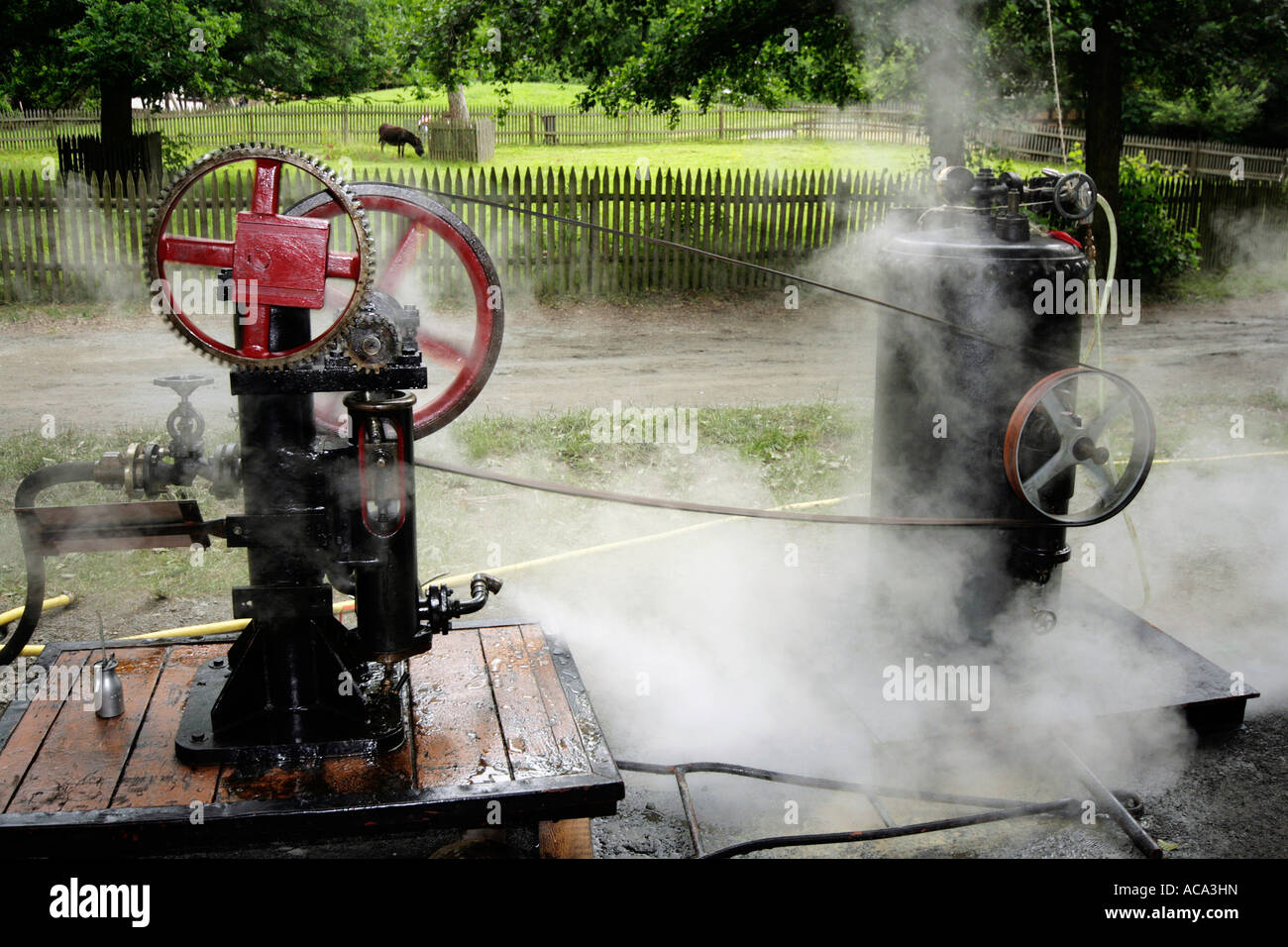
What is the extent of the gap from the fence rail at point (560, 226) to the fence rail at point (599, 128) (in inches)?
477

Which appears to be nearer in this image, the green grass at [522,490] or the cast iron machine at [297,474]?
the cast iron machine at [297,474]

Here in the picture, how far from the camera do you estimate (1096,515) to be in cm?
349

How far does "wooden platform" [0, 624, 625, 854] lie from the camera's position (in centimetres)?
252

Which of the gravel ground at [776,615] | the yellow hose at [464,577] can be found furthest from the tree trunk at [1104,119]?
the yellow hose at [464,577]

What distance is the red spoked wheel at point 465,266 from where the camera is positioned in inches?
112

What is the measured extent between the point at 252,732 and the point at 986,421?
7.99 feet

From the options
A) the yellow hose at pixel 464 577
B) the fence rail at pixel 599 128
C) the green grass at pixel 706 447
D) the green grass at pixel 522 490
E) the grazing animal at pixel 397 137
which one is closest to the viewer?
the yellow hose at pixel 464 577

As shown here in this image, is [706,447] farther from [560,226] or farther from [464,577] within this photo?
[560,226]

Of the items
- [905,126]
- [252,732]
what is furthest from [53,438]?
[905,126]

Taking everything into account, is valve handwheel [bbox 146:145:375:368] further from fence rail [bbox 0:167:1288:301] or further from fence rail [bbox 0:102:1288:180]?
fence rail [bbox 0:102:1288:180]

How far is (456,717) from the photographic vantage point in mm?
3041

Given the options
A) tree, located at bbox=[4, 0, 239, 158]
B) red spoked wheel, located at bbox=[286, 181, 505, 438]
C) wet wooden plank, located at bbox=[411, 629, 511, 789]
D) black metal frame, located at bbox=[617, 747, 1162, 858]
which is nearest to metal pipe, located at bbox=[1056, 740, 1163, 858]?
black metal frame, located at bbox=[617, 747, 1162, 858]

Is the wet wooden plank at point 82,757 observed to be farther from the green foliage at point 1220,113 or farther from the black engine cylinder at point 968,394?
the green foliage at point 1220,113

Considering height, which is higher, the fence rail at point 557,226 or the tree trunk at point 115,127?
the tree trunk at point 115,127
